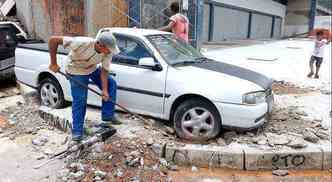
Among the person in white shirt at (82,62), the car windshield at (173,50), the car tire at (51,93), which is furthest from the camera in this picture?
the car tire at (51,93)

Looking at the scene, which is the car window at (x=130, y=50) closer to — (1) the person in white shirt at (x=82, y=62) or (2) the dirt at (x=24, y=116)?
(1) the person in white shirt at (x=82, y=62)

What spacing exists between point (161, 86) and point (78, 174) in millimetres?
1616

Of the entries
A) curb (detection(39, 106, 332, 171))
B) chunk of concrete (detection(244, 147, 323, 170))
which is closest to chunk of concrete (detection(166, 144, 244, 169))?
curb (detection(39, 106, 332, 171))

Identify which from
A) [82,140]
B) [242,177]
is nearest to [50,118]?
[82,140]

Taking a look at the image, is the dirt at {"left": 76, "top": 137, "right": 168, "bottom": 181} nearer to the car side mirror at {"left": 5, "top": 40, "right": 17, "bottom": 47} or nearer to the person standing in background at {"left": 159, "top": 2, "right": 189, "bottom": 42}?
the person standing in background at {"left": 159, "top": 2, "right": 189, "bottom": 42}

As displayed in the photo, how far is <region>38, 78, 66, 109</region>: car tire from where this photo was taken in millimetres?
5461

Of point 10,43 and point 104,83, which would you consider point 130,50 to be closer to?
point 104,83

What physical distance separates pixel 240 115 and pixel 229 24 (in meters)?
22.6

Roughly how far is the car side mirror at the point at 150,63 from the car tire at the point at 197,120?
2.03 ft

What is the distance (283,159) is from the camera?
13.4 feet

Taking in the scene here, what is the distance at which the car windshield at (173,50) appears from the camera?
15.6 ft

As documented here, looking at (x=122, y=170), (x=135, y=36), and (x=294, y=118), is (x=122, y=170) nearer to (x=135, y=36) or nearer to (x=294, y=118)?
(x=135, y=36)

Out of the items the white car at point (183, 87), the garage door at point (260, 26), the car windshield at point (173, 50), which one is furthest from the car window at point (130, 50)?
the garage door at point (260, 26)

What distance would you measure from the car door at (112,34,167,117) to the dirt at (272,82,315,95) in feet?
12.0
